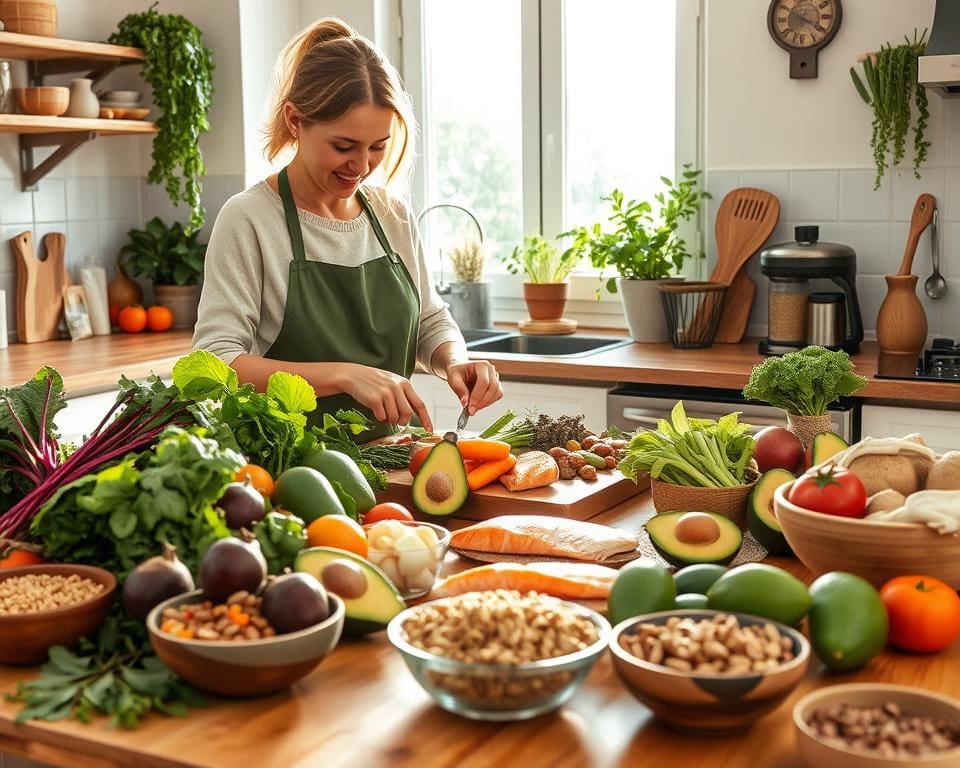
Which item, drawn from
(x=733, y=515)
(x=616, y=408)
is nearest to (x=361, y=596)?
(x=733, y=515)

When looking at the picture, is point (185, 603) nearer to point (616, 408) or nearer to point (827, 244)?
point (616, 408)

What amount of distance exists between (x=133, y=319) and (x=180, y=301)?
20cm

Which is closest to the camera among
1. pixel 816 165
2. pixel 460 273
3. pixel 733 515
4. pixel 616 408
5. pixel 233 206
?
pixel 733 515

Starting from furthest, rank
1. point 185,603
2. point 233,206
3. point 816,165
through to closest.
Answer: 1. point 816,165
2. point 233,206
3. point 185,603

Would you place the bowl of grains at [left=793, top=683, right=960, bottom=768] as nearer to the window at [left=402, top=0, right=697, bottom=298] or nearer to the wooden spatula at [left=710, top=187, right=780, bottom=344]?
the wooden spatula at [left=710, top=187, right=780, bottom=344]

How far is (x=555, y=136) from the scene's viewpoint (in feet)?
13.9

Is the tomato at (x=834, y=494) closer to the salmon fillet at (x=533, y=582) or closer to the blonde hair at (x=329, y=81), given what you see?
Result: the salmon fillet at (x=533, y=582)

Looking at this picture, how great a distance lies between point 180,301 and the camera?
4.42 metres

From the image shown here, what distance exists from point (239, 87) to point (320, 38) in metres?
1.90

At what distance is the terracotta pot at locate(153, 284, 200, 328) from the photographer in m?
4.40

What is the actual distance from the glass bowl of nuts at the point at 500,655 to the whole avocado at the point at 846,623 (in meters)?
0.23

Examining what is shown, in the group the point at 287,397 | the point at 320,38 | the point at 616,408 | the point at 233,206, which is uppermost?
the point at 320,38

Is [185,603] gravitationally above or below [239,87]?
below

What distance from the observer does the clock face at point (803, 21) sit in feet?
11.9
